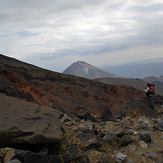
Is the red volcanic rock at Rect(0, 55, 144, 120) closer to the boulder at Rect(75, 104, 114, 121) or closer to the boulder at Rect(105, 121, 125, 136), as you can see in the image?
the boulder at Rect(75, 104, 114, 121)

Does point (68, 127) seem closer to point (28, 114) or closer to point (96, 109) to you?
point (28, 114)

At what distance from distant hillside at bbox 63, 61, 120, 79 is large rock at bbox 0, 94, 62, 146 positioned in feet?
516

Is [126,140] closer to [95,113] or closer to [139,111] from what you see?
[95,113]

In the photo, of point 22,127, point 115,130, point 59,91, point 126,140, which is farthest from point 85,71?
point 22,127

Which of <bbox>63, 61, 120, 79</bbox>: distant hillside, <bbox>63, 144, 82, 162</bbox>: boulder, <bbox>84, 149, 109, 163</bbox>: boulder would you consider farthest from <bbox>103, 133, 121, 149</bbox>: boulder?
<bbox>63, 61, 120, 79</bbox>: distant hillside

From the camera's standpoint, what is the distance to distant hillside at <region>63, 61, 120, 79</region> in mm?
167250

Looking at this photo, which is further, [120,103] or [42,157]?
[120,103]

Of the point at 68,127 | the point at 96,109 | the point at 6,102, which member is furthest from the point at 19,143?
the point at 96,109

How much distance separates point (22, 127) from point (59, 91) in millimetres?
18298

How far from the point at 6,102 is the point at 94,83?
26.2m

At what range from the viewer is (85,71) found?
581 feet

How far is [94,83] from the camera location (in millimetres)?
30547

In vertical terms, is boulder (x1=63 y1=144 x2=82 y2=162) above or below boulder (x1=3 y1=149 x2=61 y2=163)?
below

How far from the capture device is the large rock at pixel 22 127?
3260mm
